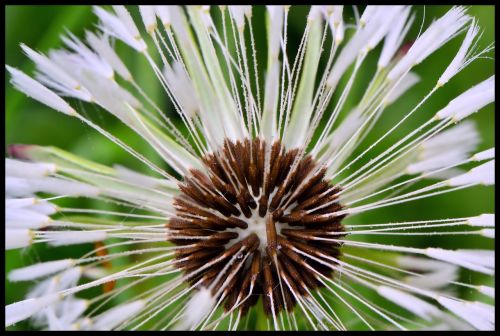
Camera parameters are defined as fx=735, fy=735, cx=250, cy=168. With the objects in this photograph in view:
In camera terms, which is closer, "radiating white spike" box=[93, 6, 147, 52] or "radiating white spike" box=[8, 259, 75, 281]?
"radiating white spike" box=[8, 259, 75, 281]

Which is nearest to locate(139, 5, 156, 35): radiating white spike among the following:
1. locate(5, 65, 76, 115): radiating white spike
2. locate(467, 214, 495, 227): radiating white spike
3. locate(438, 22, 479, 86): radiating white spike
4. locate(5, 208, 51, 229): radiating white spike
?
locate(5, 65, 76, 115): radiating white spike

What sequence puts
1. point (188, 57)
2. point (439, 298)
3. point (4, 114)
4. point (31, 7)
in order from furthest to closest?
point (31, 7) < point (4, 114) < point (188, 57) < point (439, 298)

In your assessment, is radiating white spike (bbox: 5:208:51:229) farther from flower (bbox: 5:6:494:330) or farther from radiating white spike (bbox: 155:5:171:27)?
radiating white spike (bbox: 155:5:171:27)

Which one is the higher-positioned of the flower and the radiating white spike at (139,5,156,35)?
the radiating white spike at (139,5,156,35)

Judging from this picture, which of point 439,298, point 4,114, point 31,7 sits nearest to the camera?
point 439,298

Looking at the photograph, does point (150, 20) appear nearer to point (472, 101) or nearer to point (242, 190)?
point (242, 190)

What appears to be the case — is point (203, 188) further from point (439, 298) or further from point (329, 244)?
point (439, 298)

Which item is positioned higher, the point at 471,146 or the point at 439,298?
the point at 471,146

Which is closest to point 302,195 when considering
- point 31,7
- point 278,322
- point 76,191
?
point 278,322
